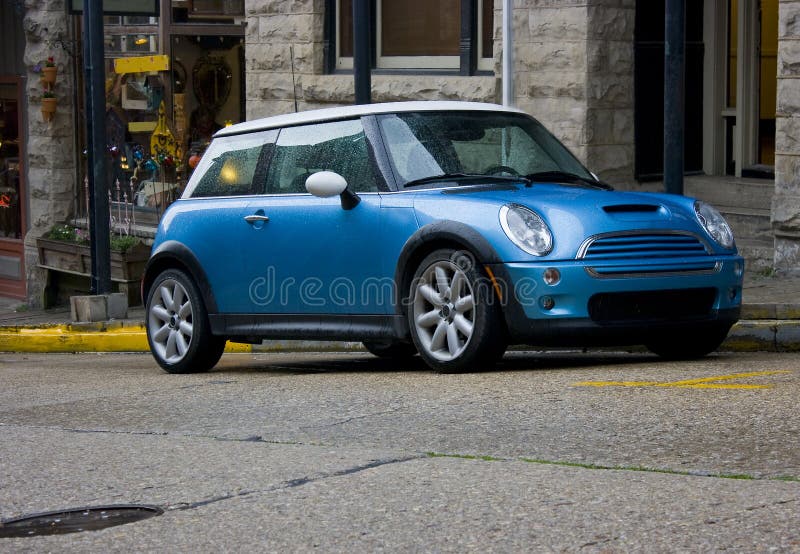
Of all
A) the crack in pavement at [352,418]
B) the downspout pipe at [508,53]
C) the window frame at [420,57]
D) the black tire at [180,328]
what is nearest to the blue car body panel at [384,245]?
the black tire at [180,328]

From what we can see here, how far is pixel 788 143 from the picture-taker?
42.5 ft

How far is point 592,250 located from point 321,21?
10.3 metres

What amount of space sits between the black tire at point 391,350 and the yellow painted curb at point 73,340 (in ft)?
8.25

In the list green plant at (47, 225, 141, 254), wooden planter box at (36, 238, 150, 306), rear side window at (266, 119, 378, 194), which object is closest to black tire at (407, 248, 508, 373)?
rear side window at (266, 119, 378, 194)

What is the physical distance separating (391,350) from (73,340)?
4446mm

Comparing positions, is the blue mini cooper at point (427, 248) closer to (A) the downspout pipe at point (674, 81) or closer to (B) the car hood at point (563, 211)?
(B) the car hood at point (563, 211)

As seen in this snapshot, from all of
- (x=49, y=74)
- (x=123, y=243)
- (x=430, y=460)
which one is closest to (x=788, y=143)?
(x=430, y=460)

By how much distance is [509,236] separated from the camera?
7.88m

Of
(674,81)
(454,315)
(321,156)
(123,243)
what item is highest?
(674,81)

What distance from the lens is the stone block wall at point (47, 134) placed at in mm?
21312

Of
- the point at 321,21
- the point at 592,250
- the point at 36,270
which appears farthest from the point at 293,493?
the point at 36,270

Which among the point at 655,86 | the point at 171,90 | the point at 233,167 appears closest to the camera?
the point at 233,167

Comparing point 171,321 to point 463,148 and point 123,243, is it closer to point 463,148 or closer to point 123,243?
point 463,148

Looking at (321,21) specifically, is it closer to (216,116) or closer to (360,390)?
(216,116)
